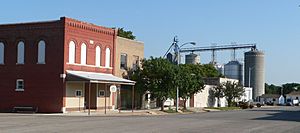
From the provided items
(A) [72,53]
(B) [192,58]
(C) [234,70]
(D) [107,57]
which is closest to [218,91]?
(D) [107,57]

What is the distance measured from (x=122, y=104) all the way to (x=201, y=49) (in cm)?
9349

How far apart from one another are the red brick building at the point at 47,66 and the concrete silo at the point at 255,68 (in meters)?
89.1

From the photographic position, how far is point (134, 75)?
190ft

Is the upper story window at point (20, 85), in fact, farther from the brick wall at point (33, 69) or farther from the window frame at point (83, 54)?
the window frame at point (83, 54)

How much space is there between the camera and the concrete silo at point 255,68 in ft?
438

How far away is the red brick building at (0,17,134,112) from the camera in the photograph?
45.9 metres

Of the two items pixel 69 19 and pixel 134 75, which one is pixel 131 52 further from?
pixel 69 19

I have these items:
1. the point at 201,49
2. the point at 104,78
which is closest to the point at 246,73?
the point at 201,49

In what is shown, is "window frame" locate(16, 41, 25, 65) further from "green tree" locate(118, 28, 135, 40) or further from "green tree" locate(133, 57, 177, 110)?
"green tree" locate(118, 28, 135, 40)

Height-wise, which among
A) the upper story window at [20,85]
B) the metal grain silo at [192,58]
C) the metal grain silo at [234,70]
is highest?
the metal grain silo at [192,58]

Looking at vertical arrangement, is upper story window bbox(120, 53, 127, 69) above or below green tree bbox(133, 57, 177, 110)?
above

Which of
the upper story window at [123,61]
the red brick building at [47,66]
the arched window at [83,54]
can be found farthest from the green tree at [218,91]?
the arched window at [83,54]

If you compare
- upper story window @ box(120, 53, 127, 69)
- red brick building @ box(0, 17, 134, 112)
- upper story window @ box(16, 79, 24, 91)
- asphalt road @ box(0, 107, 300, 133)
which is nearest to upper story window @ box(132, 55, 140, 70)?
upper story window @ box(120, 53, 127, 69)

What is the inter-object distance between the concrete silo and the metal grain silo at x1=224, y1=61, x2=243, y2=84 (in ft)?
12.0
